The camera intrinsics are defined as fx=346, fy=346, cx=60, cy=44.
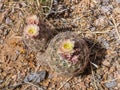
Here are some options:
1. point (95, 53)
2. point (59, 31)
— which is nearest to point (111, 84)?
point (95, 53)

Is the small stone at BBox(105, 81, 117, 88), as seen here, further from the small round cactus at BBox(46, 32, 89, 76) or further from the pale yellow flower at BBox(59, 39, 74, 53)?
the pale yellow flower at BBox(59, 39, 74, 53)

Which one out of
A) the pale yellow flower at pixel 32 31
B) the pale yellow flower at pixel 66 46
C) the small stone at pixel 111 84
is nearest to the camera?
the pale yellow flower at pixel 66 46

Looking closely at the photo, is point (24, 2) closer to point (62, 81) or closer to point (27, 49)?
point (27, 49)

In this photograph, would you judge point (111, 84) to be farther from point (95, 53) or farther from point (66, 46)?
point (66, 46)

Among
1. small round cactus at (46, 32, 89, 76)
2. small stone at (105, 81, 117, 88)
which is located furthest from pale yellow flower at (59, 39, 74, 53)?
small stone at (105, 81, 117, 88)

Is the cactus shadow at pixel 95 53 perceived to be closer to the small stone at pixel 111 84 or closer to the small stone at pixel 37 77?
the small stone at pixel 111 84

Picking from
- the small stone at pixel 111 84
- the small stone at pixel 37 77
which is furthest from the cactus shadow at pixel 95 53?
the small stone at pixel 37 77
